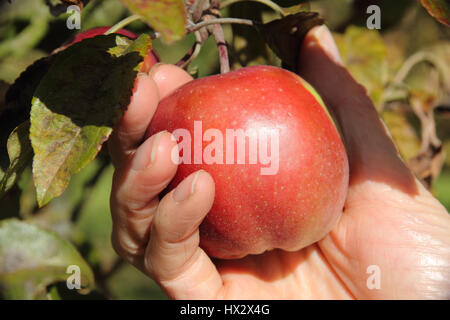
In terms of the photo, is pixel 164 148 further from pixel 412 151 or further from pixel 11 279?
pixel 412 151

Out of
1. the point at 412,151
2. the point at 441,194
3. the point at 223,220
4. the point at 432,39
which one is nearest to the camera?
the point at 223,220

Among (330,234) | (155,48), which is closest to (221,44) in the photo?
(330,234)

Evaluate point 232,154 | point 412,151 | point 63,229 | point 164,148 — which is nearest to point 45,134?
point 164,148

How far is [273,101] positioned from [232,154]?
109 millimetres

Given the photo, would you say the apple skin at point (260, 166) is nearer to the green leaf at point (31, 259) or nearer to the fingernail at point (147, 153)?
the fingernail at point (147, 153)

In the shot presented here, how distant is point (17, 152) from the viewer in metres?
0.69

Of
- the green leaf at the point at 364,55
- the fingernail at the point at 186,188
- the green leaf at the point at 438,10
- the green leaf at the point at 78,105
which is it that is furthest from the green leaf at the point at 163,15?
the green leaf at the point at 364,55

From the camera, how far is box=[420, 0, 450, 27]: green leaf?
660 mm

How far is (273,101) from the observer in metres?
0.73

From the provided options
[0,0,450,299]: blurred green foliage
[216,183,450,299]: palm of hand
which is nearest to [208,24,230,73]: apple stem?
[0,0,450,299]: blurred green foliage

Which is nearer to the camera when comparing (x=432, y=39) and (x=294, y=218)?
(x=294, y=218)

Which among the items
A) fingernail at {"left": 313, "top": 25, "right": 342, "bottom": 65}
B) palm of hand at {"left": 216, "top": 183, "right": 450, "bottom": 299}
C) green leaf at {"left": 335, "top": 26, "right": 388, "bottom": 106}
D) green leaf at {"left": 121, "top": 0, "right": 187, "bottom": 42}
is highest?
green leaf at {"left": 121, "top": 0, "right": 187, "bottom": 42}

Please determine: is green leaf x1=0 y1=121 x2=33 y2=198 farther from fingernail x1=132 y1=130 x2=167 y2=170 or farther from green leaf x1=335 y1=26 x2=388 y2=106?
green leaf x1=335 y1=26 x2=388 y2=106

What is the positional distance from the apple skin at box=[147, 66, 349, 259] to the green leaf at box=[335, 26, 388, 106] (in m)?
0.57
